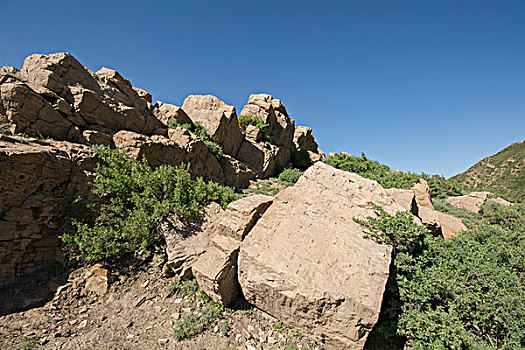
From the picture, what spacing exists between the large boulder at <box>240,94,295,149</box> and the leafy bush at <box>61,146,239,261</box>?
14613 millimetres

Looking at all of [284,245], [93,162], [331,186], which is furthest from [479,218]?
[93,162]

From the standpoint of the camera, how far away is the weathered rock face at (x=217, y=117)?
15.0 metres

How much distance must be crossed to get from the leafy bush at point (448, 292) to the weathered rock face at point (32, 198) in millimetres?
8480

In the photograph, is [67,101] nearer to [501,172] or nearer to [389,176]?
[389,176]

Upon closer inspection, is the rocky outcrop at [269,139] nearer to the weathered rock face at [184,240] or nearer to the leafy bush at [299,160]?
the leafy bush at [299,160]

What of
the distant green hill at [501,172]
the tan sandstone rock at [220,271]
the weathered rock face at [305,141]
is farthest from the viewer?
the distant green hill at [501,172]

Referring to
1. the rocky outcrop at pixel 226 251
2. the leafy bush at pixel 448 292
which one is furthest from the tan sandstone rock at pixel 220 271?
the leafy bush at pixel 448 292

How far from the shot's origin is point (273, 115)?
70.7 ft

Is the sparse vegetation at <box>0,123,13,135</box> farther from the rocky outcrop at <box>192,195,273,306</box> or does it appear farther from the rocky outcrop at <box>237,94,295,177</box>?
the rocky outcrop at <box>237,94,295,177</box>

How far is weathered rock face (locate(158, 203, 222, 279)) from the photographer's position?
5.45m

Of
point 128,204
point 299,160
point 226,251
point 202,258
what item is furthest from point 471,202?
point 128,204

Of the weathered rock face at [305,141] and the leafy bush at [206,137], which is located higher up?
the weathered rock face at [305,141]

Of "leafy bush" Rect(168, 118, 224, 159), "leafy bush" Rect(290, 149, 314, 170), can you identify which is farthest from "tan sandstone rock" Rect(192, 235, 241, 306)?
"leafy bush" Rect(290, 149, 314, 170)

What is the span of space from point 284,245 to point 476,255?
5.12 m
